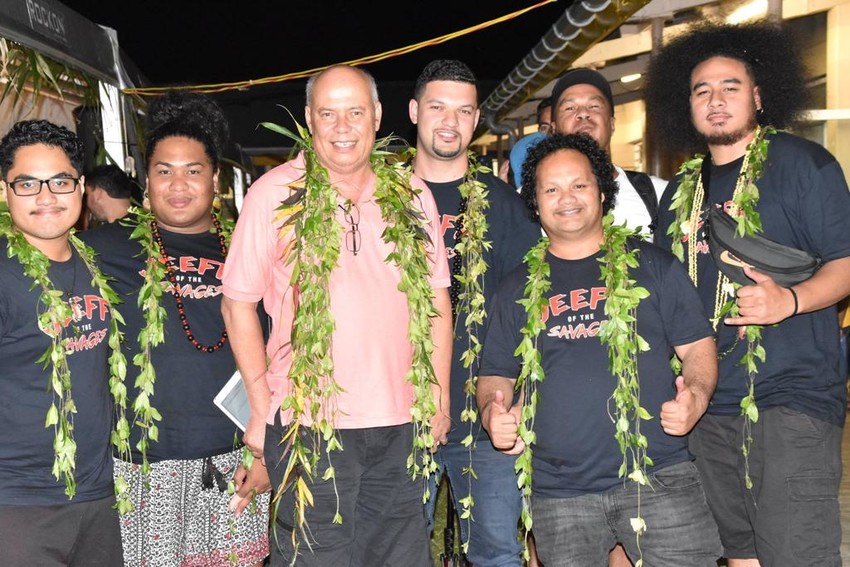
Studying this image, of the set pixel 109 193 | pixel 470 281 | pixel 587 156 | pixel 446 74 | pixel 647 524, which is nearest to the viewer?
pixel 647 524

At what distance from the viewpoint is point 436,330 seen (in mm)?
3387

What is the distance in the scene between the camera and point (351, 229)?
321 cm

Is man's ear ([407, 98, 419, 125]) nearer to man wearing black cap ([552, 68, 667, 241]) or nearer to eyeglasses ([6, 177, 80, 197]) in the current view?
man wearing black cap ([552, 68, 667, 241])

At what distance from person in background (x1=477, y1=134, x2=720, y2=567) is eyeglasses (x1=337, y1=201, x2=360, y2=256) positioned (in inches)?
25.6

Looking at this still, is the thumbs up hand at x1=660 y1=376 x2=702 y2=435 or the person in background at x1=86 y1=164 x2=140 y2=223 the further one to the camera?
the person in background at x1=86 y1=164 x2=140 y2=223

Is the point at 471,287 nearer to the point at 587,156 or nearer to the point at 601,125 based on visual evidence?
the point at 587,156

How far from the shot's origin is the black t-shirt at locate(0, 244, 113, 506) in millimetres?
2938

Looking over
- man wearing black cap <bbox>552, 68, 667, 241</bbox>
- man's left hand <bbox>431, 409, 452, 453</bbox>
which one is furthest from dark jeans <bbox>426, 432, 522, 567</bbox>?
man wearing black cap <bbox>552, 68, 667, 241</bbox>

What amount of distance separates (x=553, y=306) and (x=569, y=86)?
1538 mm

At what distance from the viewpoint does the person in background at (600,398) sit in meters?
3.11

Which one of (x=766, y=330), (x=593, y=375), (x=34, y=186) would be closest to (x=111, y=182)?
(x=34, y=186)

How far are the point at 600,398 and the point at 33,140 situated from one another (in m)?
2.18

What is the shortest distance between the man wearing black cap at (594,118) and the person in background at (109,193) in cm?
276

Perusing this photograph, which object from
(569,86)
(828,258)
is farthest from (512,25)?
(828,258)
